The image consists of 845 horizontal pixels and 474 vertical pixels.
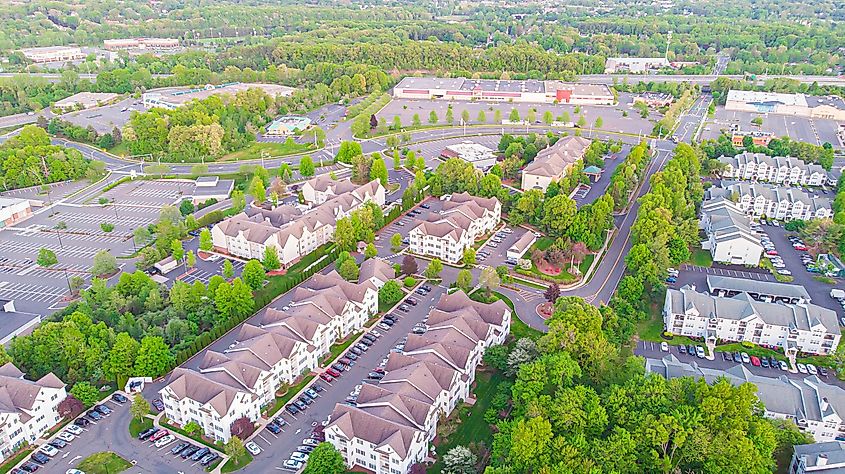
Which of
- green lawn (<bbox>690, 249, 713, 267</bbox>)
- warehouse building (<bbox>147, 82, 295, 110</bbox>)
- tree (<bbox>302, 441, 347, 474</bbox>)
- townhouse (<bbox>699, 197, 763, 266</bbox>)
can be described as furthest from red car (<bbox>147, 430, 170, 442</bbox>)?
warehouse building (<bbox>147, 82, 295, 110</bbox>)

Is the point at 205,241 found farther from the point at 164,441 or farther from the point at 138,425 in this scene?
the point at 164,441

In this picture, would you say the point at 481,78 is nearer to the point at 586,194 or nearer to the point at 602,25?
the point at 586,194

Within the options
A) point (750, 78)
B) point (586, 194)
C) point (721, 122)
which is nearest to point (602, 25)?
point (750, 78)

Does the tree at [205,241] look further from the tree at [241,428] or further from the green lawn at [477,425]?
the green lawn at [477,425]

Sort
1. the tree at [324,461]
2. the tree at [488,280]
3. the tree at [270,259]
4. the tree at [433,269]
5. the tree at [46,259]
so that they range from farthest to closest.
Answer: the tree at [46,259], the tree at [270,259], the tree at [433,269], the tree at [488,280], the tree at [324,461]

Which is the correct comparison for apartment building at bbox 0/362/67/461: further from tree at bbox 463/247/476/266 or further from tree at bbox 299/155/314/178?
tree at bbox 299/155/314/178

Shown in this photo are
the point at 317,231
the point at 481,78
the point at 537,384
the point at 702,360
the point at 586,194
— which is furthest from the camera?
the point at 481,78

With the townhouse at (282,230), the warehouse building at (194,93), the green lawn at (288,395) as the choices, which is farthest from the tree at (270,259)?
the warehouse building at (194,93)
